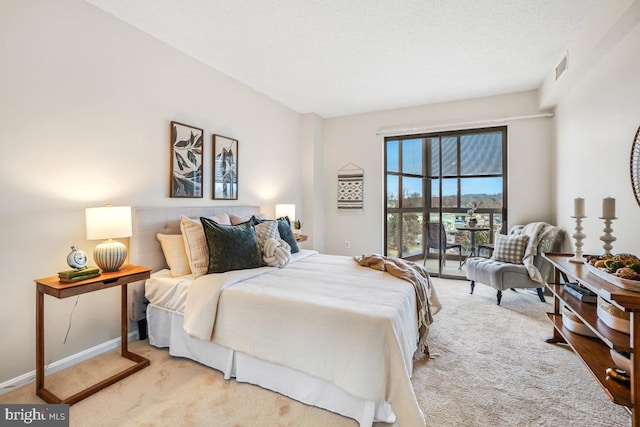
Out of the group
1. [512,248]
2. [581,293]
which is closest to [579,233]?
[581,293]

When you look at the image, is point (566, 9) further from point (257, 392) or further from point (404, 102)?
point (257, 392)

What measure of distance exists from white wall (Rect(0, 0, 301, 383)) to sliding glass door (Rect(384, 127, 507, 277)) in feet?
10.9

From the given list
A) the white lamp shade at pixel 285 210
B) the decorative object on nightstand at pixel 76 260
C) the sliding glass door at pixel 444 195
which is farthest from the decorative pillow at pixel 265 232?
the sliding glass door at pixel 444 195

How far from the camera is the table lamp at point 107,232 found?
6.63 feet

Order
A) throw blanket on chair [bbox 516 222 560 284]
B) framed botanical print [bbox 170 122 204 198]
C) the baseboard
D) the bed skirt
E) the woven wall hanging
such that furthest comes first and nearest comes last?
the woven wall hanging
throw blanket on chair [bbox 516 222 560 284]
framed botanical print [bbox 170 122 204 198]
the baseboard
the bed skirt

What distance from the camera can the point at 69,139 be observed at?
6.98 feet

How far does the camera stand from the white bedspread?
1461 mm

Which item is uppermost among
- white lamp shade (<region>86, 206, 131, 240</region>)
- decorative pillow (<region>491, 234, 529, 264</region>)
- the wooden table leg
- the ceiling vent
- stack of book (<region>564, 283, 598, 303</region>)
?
the ceiling vent

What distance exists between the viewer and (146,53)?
261 centimetres

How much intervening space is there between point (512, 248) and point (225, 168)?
141 inches

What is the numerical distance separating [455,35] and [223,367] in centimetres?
336

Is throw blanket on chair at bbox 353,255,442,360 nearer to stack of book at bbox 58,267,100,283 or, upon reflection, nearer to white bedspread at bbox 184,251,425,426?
white bedspread at bbox 184,251,425,426

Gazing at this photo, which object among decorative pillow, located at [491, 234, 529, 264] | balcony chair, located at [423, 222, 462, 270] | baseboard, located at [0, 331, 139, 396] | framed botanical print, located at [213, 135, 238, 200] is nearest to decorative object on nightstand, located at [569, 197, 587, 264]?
decorative pillow, located at [491, 234, 529, 264]

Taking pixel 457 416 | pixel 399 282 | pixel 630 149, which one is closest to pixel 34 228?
pixel 399 282
